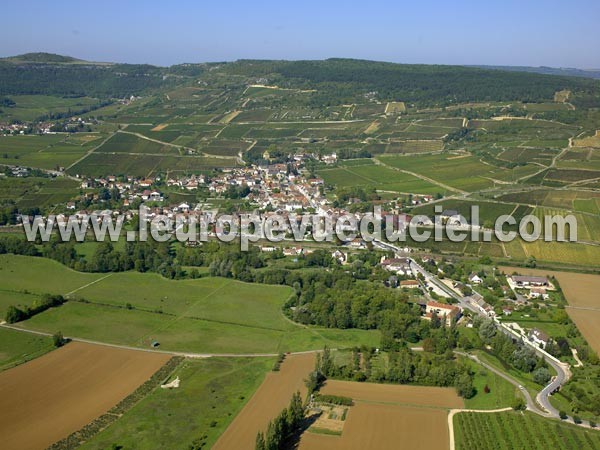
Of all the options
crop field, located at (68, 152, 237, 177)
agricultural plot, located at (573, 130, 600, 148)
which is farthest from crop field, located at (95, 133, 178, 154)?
agricultural plot, located at (573, 130, 600, 148)

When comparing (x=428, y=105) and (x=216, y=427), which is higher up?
(x=428, y=105)

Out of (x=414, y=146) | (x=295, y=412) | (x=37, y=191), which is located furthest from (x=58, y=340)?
(x=414, y=146)

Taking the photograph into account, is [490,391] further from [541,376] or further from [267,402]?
[267,402]

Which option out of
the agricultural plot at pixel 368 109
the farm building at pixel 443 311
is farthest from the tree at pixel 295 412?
the agricultural plot at pixel 368 109

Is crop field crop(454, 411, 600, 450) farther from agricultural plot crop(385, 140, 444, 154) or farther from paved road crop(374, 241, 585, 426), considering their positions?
agricultural plot crop(385, 140, 444, 154)

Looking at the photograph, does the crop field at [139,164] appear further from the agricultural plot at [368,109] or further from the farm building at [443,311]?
the farm building at [443,311]

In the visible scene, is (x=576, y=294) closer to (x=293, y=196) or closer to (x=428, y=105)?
(x=293, y=196)

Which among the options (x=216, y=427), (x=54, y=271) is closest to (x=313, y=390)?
(x=216, y=427)
